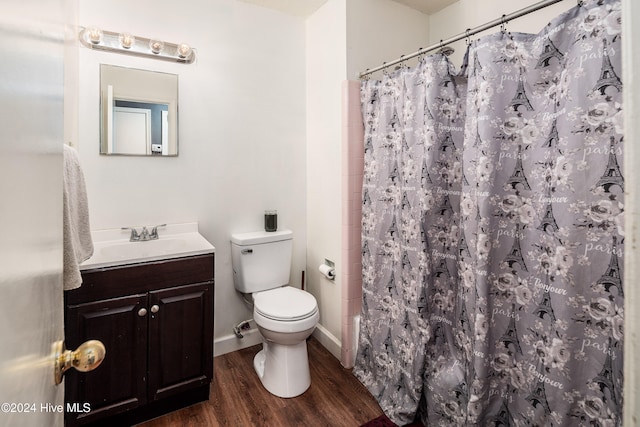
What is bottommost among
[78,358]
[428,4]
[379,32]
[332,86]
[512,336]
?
[512,336]

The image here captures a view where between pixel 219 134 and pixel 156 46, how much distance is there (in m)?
0.63

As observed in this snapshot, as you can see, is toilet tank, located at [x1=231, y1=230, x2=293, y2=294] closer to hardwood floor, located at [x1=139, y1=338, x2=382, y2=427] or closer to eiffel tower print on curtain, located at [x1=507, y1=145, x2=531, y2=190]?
hardwood floor, located at [x1=139, y1=338, x2=382, y2=427]

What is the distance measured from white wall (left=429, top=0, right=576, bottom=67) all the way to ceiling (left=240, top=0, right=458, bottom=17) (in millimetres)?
62

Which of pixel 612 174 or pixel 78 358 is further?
pixel 612 174

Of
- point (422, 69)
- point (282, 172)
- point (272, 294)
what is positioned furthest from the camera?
point (282, 172)

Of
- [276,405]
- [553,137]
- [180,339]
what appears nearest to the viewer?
[553,137]

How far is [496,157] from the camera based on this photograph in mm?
1285

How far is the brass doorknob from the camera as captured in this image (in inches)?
22.9

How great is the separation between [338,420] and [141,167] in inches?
75.2

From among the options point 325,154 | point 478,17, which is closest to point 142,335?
point 325,154

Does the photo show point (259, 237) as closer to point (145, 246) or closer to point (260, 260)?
point (260, 260)

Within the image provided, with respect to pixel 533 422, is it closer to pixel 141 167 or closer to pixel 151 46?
pixel 141 167

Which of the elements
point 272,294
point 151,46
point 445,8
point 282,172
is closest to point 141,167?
point 151,46

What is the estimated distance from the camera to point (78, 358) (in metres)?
0.61
